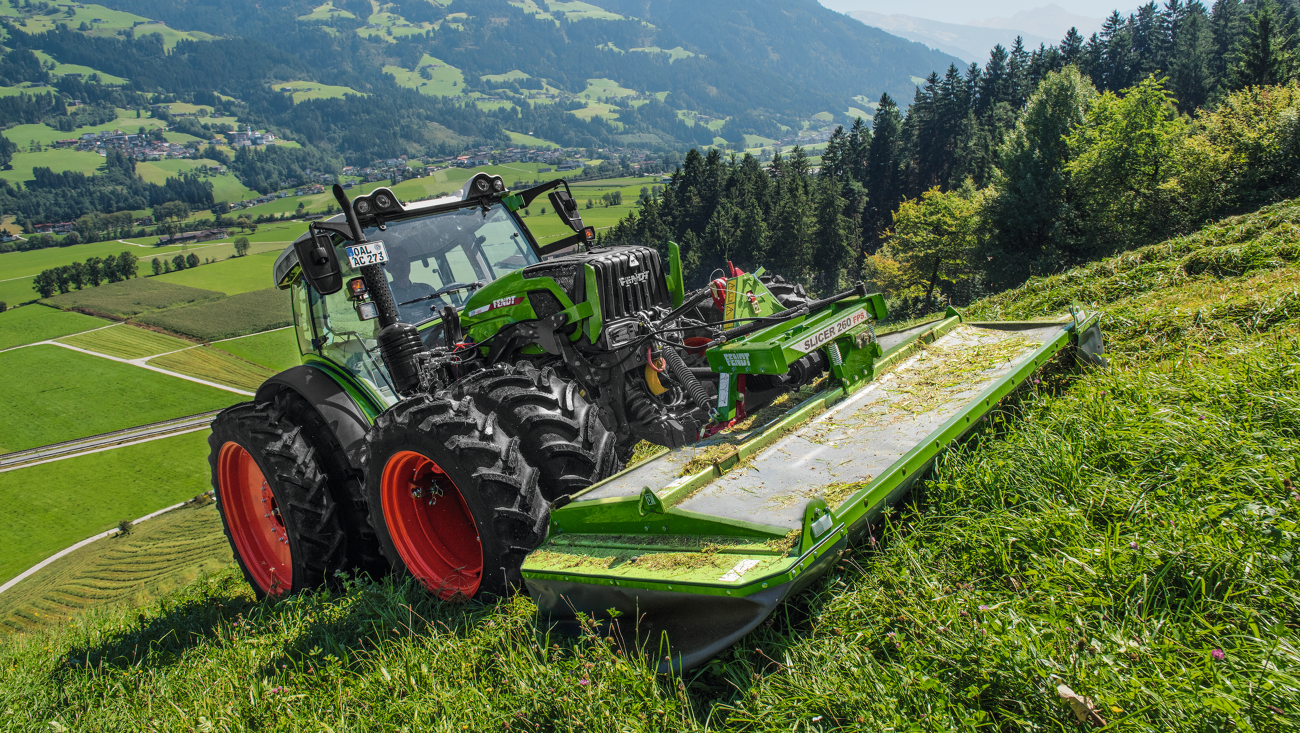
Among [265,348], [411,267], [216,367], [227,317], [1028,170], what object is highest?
[1028,170]

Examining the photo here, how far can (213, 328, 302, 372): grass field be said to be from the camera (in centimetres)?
Answer: 5647

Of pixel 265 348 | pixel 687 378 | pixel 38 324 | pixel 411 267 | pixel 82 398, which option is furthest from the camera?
pixel 38 324

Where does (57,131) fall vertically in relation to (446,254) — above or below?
above

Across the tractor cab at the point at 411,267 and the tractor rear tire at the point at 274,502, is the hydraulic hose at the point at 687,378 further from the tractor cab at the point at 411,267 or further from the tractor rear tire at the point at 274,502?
the tractor rear tire at the point at 274,502

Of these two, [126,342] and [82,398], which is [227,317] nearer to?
[126,342]

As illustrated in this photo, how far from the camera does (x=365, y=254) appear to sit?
4898 mm

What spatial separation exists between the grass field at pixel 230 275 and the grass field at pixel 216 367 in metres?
14.6

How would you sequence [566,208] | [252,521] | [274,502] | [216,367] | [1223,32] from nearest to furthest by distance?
[274,502], [252,521], [566,208], [216,367], [1223,32]

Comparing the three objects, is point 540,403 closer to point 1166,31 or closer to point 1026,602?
point 1026,602

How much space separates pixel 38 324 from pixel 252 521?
7929 centimetres

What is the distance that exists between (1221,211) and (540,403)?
32508mm

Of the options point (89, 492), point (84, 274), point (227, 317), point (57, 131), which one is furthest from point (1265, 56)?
point (57, 131)

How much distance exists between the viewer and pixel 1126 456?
3.41 metres

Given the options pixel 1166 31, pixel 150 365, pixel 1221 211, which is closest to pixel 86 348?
pixel 150 365
